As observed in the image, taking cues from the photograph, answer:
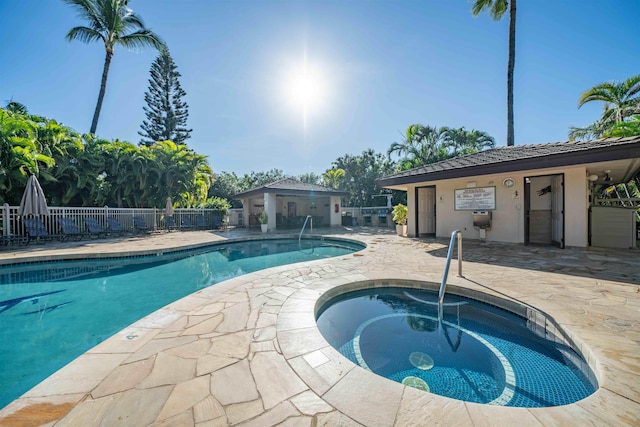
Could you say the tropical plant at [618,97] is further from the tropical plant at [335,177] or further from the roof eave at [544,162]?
the tropical plant at [335,177]

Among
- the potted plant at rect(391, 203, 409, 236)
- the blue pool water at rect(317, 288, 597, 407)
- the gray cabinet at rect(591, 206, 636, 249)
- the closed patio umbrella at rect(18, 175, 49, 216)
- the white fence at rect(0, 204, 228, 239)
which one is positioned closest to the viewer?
the blue pool water at rect(317, 288, 597, 407)

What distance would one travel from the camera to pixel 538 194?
872cm

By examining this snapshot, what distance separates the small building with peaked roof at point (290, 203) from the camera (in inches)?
568

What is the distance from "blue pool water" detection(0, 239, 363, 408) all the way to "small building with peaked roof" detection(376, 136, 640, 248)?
4.69 metres

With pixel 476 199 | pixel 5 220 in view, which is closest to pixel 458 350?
pixel 476 199

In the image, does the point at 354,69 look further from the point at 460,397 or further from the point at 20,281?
the point at 20,281

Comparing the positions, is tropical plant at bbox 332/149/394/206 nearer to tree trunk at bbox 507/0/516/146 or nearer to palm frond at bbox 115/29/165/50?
tree trunk at bbox 507/0/516/146

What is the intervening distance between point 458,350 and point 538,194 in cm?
865

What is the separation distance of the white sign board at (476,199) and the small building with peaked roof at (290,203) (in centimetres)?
787

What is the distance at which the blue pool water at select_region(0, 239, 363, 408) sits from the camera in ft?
9.27

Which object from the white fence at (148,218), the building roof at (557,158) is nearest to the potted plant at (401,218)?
the building roof at (557,158)

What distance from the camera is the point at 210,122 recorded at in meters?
19.0

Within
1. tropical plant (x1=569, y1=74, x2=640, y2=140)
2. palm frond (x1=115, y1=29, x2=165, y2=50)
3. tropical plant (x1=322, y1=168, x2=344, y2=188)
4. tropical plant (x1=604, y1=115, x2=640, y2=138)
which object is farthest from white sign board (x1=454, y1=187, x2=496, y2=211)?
palm frond (x1=115, y1=29, x2=165, y2=50)

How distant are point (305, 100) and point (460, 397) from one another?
42.7ft
